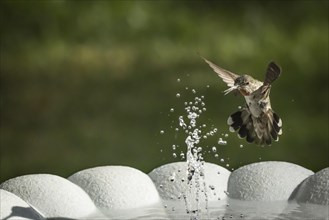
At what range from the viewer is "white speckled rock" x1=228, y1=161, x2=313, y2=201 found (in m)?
2.81

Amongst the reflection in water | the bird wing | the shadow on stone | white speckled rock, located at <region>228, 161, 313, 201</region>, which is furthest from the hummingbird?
white speckled rock, located at <region>228, 161, 313, 201</region>

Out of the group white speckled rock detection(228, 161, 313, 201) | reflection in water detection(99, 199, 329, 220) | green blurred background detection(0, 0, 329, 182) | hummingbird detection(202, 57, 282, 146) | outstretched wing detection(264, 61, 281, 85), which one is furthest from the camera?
green blurred background detection(0, 0, 329, 182)

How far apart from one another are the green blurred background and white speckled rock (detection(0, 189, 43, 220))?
1.48 metres

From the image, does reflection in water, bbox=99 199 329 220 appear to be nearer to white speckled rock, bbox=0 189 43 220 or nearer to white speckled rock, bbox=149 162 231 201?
white speckled rock, bbox=149 162 231 201

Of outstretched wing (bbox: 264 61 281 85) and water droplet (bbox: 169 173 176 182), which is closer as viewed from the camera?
outstretched wing (bbox: 264 61 281 85)

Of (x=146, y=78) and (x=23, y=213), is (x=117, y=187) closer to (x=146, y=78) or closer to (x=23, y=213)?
(x=23, y=213)

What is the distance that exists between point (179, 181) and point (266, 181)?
0.33 meters

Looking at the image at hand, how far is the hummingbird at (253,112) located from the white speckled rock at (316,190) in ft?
2.13

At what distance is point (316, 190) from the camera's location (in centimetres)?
267

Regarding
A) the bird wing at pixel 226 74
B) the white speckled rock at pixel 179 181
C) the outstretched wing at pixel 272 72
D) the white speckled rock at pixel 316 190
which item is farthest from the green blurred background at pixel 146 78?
the outstretched wing at pixel 272 72

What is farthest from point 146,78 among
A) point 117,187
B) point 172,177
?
point 117,187

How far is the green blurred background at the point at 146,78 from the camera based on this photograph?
12.0ft

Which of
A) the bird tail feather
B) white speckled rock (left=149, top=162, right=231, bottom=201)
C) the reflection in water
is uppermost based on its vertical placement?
the bird tail feather

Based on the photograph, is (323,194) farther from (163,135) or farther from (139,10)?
(139,10)
